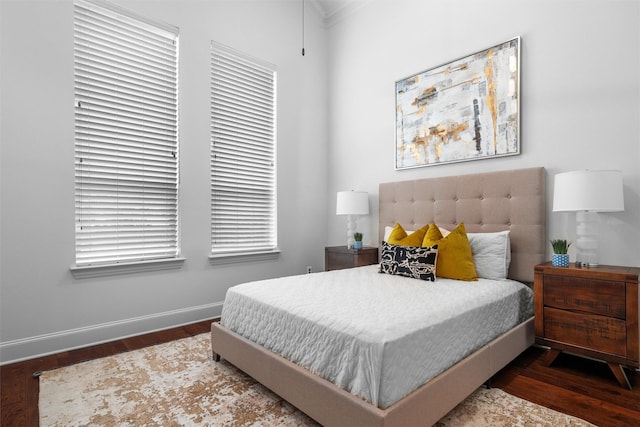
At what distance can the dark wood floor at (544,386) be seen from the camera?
1.75 metres

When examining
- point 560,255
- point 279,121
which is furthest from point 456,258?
point 279,121

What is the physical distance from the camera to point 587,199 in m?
2.14

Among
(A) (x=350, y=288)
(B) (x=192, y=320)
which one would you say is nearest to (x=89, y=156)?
(B) (x=192, y=320)

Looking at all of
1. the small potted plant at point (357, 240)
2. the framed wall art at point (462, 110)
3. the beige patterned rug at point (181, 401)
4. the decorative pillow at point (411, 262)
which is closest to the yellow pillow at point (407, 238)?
the decorative pillow at point (411, 262)

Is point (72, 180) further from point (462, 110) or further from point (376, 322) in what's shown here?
point (462, 110)

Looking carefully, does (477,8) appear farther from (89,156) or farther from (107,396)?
(107,396)

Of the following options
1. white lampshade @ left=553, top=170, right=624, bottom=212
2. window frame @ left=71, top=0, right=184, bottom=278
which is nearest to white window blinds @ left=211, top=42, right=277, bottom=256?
window frame @ left=71, top=0, right=184, bottom=278

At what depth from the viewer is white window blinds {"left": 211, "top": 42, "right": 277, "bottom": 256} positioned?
3.50 metres

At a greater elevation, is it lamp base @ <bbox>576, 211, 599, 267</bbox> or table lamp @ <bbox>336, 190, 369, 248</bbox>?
table lamp @ <bbox>336, 190, 369, 248</bbox>

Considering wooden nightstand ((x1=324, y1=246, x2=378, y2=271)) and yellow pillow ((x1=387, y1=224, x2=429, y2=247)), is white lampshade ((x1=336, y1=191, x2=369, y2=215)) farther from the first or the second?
yellow pillow ((x1=387, y1=224, x2=429, y2=247))

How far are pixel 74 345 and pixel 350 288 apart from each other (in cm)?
223

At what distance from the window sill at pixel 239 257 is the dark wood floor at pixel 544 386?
107 cm

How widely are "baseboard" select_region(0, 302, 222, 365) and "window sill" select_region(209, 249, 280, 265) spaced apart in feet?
1.48

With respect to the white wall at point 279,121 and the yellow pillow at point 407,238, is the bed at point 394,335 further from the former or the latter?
the yellow pillow at point 407,238
